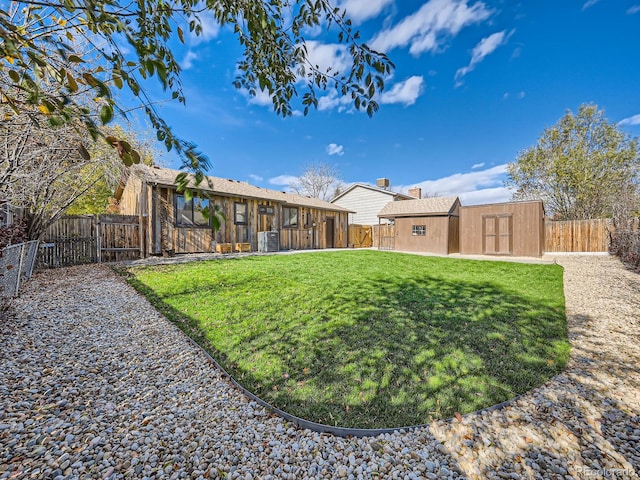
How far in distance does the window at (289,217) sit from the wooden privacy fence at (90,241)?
7254mm

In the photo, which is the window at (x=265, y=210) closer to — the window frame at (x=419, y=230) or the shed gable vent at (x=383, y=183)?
the window frame at (x=419, y=230)

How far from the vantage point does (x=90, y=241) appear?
9.57 m

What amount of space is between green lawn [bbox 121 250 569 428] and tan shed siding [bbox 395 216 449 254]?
8503mm

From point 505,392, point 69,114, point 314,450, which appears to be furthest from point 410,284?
point 69,114

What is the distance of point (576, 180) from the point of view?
18203 millimetres

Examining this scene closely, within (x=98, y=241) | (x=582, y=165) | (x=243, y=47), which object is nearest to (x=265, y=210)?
(x=98, y=241)

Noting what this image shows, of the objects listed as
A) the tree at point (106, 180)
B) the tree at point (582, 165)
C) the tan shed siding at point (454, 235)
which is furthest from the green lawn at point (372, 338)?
the tree at point (582, 165)

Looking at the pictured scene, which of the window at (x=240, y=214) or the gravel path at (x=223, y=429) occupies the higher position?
the window at (x=240, y=214)

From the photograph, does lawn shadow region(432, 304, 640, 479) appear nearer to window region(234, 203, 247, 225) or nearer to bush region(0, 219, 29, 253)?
bush region(0, 219, 29, 253)

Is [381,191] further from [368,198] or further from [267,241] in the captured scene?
[267,241]

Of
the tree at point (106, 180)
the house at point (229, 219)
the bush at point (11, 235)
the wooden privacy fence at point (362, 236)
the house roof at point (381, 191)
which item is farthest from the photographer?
the house roof at point (381, 191)

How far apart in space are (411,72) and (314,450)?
750cm

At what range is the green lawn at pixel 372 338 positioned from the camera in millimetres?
2572

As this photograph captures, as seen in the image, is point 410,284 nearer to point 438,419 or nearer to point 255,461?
point 438,419
